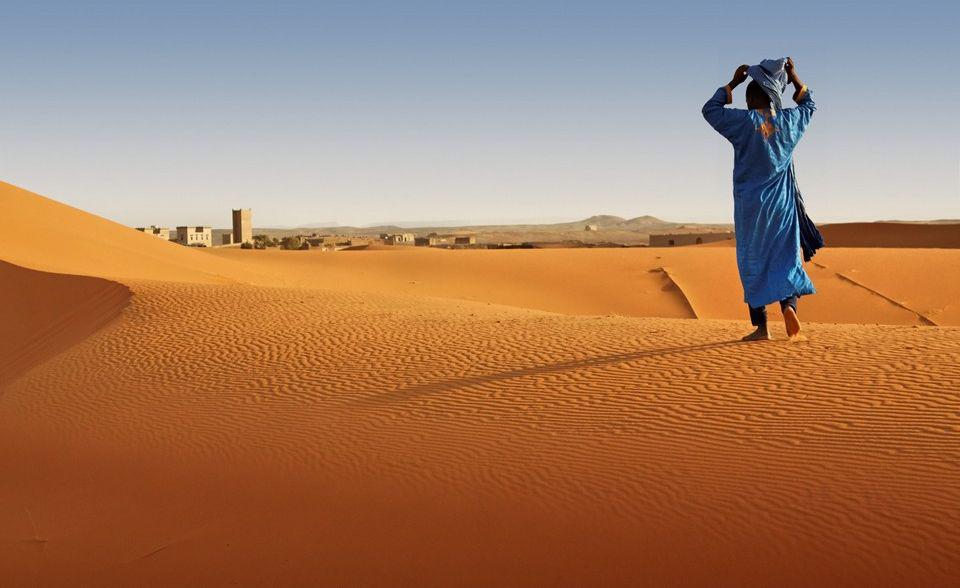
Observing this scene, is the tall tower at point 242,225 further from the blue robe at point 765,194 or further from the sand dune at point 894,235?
the blue robe at point 765,194

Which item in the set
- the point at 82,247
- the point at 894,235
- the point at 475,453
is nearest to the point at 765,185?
the point at 475,453

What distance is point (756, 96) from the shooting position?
28.2 feet

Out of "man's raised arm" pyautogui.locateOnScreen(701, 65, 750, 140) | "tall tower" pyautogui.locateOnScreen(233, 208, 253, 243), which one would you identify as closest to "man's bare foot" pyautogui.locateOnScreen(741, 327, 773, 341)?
"man's raised arm" pyautogui.locateOnScreen(701, 65, 750, 140)

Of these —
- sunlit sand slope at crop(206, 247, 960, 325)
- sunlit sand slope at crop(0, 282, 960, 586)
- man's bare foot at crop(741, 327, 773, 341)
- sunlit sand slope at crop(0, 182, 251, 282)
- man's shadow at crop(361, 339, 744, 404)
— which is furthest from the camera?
sunlit sand slope at crop(206, 247, 960, 325)

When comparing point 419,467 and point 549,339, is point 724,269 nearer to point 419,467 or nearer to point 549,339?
point 549,339

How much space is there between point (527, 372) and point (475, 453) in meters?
2.37

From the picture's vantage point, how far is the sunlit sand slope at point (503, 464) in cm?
461

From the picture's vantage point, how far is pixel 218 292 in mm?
15555

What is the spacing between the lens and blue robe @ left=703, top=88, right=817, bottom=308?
844 centimetres

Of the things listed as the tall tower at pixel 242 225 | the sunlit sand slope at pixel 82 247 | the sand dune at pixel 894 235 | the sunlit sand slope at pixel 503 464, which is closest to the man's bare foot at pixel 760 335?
the sunlit sand slope at pixel 503 464

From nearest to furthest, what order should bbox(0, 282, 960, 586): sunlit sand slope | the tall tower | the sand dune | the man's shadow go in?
bbox(0, 282, 960, 586): sunlit sand slope < the man's shadow < the sand dune < the tall tower

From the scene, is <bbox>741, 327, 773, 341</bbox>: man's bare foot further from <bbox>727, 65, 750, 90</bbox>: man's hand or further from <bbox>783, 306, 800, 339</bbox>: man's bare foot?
<bbox>727, 65, 750, 90</bbox>: man's hand

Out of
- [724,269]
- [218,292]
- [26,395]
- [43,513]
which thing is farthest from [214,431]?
[724,269]

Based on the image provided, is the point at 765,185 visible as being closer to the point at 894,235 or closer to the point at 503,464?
the point at 503,464
